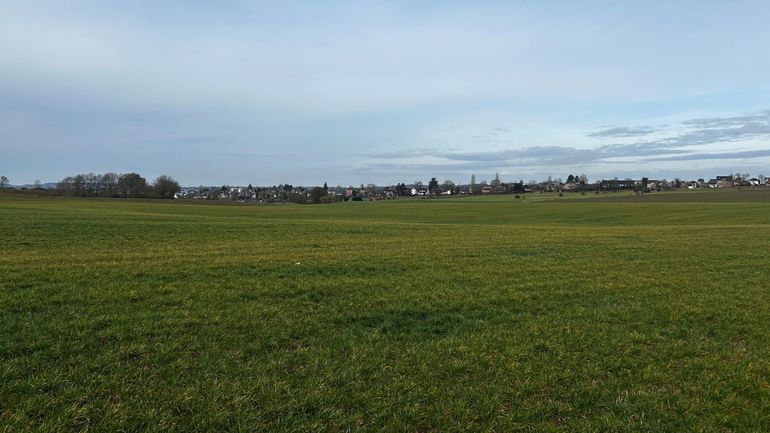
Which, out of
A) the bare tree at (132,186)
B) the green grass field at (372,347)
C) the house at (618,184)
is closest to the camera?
the green grass field at (372,347)

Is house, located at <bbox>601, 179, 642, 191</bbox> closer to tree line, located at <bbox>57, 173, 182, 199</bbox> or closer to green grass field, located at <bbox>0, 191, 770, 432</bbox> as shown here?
tree line, located at <bbox>57, 173, 182, 199</bbox>

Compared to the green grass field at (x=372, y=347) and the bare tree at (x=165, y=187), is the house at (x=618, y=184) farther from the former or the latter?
the green grass field at (x=372, y=347)

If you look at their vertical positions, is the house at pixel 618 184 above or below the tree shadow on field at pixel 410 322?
above

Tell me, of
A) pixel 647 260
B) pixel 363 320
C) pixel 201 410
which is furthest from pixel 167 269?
pixel 647 260

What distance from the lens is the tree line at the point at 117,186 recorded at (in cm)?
12700

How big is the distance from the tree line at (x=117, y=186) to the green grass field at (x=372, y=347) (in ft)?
419

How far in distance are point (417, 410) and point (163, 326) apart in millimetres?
4044

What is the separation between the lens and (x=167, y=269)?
1118 cm

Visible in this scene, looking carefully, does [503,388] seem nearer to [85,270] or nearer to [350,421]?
[350,421]

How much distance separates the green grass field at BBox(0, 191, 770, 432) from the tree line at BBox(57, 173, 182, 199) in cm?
12779

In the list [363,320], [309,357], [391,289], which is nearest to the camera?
[309,357]

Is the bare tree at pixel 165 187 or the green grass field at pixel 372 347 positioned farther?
the bare tree at pixel 165 187

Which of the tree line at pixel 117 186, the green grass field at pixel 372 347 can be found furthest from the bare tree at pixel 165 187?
the green grass field at pixel 372 347

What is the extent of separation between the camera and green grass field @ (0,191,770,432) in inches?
190
